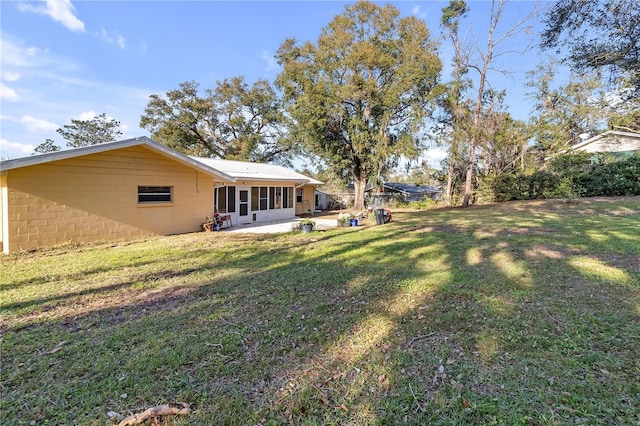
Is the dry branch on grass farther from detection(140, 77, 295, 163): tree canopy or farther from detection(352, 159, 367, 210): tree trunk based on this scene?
detection(140, 77, 295, 163): tree canopy

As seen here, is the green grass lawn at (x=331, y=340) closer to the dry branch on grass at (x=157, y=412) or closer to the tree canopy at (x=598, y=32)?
the dry branch on grass at (x=157, y=412)

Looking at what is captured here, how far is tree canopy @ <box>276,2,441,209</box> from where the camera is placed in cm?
1800

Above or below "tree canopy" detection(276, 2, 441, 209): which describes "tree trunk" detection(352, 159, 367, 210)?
below

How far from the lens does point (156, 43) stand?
1063cm

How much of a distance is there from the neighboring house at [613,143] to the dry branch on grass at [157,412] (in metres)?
26.3

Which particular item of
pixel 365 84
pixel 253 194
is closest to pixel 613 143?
pixel 365 84

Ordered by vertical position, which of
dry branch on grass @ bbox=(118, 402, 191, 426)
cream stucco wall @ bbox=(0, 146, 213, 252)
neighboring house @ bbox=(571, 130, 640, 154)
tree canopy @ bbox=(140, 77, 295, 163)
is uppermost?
tree canopy @ bbox=(140, 77, 295, 163)

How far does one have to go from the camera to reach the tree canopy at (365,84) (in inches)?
709

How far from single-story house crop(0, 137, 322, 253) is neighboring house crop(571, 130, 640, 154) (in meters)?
23.6

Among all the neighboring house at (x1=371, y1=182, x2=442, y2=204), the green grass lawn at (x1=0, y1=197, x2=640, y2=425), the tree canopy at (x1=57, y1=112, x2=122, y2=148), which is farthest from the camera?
the tree canopy at (x1=57, y1=112, x2=122, y2=148)

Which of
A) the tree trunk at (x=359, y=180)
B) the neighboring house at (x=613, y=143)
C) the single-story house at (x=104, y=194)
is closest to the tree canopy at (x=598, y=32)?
the single-story house at (x=104, y=194)

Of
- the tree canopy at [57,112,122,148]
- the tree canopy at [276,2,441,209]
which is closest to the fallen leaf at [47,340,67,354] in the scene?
the tree canopy at [276,2,441,209]

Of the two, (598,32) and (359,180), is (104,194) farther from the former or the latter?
(359,180)

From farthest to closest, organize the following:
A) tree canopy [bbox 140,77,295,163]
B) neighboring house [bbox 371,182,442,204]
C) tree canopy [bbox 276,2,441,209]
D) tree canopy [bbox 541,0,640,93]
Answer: neighboring house [bbox 371,182,442,204] → tree canopy [bbox 140,77,295,163] → tree canopy [bbox 276,2,441,209] → tree canopy [bbox 541,0,640,93]
